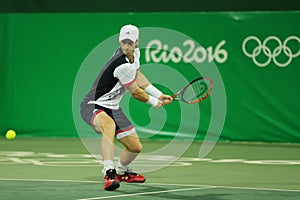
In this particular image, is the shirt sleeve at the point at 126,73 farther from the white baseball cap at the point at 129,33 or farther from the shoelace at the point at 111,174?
the shoelace at the point at 111,174

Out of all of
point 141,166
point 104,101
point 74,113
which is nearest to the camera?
point 104,101

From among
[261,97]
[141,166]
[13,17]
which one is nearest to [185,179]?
[141,166]

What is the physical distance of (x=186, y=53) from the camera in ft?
49.7

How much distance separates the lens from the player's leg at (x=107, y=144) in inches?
348

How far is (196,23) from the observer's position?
15188 millimetres

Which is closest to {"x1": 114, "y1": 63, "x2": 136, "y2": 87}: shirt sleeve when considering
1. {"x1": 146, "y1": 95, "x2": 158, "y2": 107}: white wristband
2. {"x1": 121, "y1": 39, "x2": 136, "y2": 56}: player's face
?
{"x1": 121, "y1": 39, "x2": 136, "y2": 56}: player's face

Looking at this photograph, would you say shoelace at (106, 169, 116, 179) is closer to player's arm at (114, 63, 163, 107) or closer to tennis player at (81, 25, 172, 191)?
tennis player at (81, 25, 172, 191)

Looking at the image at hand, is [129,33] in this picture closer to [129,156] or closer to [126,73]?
[126,73]

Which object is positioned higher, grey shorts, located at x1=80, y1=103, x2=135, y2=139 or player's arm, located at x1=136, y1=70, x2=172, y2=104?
player's arm, located at x1=136, y1=70, x2=172, y2=104

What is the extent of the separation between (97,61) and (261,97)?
10.1 feet

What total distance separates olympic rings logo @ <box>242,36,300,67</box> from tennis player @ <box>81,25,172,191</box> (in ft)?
18.1

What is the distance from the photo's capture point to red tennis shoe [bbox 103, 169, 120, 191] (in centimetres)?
878

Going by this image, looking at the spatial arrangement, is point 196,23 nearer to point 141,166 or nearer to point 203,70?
point 203,70

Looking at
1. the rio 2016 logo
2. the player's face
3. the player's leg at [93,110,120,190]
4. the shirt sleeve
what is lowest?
the player's leg at [93,110,120,190]
